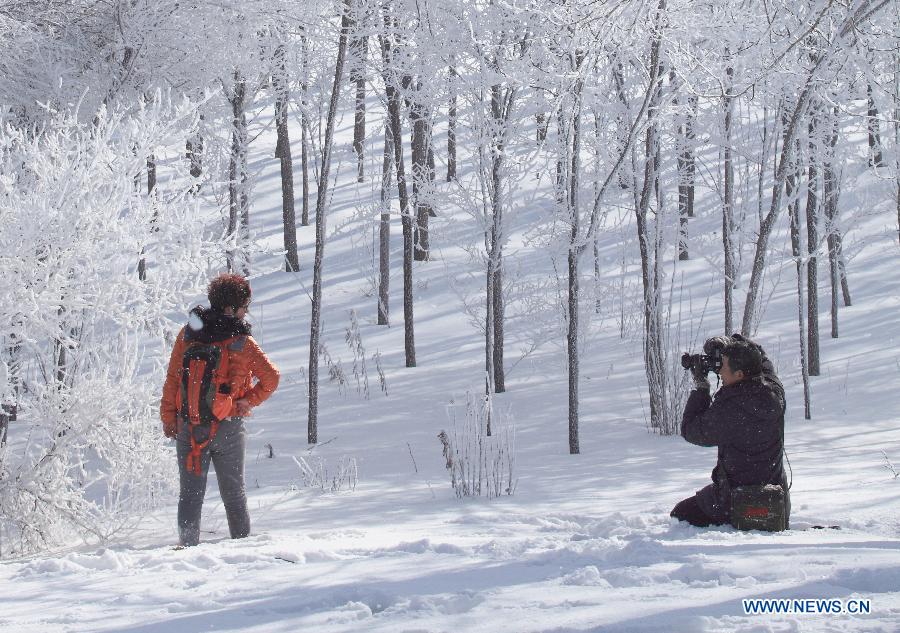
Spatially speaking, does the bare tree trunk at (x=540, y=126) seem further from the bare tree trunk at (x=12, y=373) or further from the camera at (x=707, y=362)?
the camera at (x=707, y=362)

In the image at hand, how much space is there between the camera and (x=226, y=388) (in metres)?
4.59

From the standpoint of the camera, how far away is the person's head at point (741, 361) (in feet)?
13.8

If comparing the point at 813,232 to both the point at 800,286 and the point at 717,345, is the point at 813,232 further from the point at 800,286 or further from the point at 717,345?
the point at 717,345

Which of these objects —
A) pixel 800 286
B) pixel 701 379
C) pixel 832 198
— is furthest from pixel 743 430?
pixel 832 198

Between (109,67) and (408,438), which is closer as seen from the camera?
(408,438)

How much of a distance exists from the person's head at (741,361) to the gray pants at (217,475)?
7.78 ft

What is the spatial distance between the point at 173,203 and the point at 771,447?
4425 millimetres

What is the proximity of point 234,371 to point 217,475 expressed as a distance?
1.84 feet

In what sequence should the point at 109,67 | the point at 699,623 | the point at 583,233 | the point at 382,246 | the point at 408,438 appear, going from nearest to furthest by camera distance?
the point at 699,623, the point at 583,233, the point at 408,438, the point at 109,67, the point at 382,246

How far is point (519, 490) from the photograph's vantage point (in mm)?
6996

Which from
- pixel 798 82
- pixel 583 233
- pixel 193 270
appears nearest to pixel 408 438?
pixel 583 233

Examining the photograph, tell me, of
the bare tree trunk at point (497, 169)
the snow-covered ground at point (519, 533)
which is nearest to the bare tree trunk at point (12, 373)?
the snow-covered ground at point (519, 533)

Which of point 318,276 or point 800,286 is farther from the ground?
point 318,276

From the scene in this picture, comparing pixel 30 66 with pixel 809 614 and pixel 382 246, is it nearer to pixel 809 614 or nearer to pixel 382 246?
pixel 382 246
